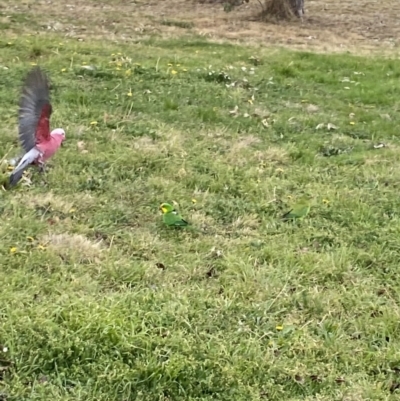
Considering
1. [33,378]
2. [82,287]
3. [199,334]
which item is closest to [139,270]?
[82,287]

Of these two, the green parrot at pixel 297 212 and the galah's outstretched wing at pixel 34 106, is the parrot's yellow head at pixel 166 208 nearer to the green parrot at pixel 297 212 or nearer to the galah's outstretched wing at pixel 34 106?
the green parrot at pixel 297 212

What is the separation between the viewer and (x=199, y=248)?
4.11 m

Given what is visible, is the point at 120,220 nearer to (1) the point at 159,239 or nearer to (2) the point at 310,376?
(1) the point at 159,239

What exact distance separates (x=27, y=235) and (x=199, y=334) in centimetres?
133

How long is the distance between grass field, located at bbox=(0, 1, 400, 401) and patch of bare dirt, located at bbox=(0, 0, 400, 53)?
12.4 ft

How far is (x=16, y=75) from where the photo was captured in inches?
284

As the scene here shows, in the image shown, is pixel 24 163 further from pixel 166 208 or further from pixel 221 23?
pixel 221 23

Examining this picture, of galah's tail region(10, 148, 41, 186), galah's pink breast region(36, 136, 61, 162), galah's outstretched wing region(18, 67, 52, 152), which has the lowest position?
galah's tail region(10, 148, 41, 186)

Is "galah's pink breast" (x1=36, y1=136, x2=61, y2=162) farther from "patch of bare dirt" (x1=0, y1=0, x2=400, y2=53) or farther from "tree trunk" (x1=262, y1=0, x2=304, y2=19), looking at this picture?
"tree trunk" (x1=262, y1=0, x2=304, y2=19)

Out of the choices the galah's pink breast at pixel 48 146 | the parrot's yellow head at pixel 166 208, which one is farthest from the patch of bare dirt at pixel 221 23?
the parrot's yellow head at pixel 166 208

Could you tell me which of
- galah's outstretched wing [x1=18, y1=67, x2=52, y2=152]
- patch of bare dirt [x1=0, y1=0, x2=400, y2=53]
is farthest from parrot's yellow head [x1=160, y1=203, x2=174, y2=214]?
patch of bare dirt [x1=0, y1=0, x2=400, y2=53]

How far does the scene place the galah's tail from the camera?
14.5 ft

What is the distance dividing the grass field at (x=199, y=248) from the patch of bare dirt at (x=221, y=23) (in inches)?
149

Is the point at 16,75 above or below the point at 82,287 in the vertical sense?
above
